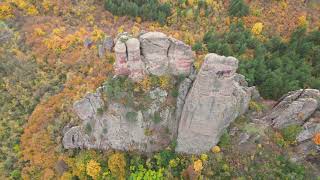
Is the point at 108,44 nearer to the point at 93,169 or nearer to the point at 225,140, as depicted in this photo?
the point at 93,169

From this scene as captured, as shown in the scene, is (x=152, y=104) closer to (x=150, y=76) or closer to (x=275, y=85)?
(x=150, y=76)

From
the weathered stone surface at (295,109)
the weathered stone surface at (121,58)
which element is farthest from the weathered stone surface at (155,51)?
the weathered stone surface at (295,109)

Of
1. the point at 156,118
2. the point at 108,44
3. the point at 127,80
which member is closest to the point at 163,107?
the point at 156,118

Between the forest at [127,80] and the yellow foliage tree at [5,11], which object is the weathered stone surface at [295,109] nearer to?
the forest at [127,80]

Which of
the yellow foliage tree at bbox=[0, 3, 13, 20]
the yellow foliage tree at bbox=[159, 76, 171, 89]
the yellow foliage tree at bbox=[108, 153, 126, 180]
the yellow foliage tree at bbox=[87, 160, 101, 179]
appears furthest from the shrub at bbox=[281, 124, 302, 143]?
the yellow foliage tree at bbox=[0, 3, 13, 20]

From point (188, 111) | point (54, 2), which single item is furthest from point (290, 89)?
point (54, 2)

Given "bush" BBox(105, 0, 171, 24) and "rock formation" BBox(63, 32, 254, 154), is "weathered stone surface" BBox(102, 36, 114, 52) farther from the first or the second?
"bush" BBox(105, 0, 171, 24)
